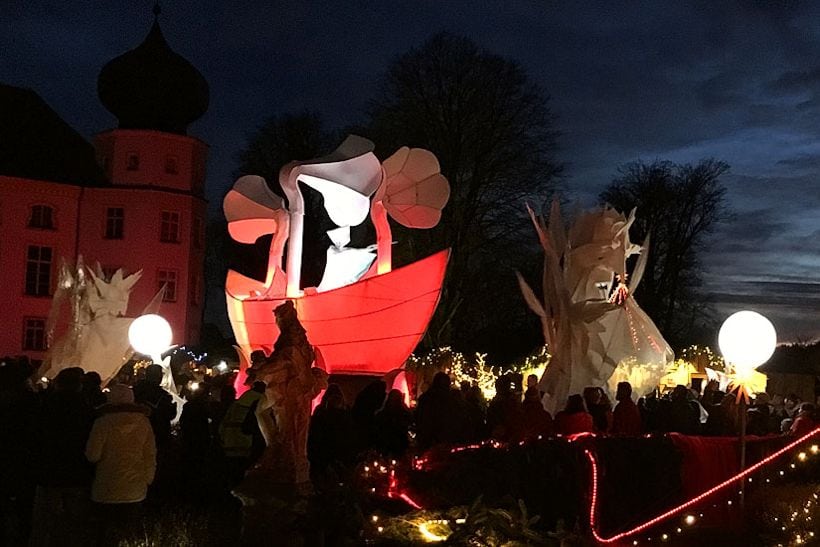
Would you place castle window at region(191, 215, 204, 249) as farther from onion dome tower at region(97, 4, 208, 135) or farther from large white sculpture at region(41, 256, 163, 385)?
large white sculpture at region(41, 256, 163, 385)

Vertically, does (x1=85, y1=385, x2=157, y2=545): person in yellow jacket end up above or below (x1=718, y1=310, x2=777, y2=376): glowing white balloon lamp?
below

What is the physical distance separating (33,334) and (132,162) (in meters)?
7.89

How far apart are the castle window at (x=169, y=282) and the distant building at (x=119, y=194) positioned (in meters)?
0.05

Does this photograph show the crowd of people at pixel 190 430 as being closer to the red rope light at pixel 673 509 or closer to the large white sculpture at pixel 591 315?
the red rope light at pixel 673 509

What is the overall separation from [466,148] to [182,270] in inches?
566

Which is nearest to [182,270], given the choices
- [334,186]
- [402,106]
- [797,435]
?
[402,106]

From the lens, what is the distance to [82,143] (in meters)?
42.8

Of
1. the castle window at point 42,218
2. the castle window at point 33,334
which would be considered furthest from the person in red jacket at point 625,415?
the castle window at point 42,218

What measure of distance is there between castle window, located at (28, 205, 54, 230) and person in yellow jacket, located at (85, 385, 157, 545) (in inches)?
1344

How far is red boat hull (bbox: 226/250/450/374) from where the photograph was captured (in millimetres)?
16797

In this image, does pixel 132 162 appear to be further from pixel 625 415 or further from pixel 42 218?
pixel 625 415

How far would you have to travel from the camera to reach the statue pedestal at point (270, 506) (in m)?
7.86

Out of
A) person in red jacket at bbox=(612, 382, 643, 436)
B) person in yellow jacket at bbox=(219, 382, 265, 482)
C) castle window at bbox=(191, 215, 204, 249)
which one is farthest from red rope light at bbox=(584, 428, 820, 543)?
castle window at bbox=(191, 215, 204, 249)

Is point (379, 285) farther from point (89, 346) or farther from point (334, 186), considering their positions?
point (89, 346)
